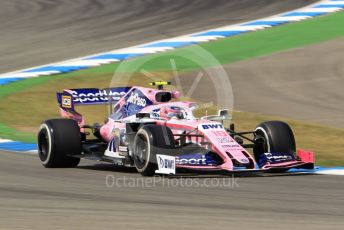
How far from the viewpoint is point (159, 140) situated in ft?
Result: 38.2

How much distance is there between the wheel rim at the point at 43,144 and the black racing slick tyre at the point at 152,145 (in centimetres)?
184

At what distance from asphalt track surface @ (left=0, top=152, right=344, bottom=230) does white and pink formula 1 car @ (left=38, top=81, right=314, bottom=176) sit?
0.20 metres

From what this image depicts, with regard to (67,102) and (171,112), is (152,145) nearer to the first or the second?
(171,112)

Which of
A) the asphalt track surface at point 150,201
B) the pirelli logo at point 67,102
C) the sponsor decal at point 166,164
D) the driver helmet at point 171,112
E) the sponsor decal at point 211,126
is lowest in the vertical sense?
the asphalt track surface at point 150,201

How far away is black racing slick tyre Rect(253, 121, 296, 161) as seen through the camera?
12.3 m

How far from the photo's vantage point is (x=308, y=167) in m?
12.1

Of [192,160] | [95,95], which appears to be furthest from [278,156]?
[95,95]

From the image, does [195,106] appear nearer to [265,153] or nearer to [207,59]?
[265,153]

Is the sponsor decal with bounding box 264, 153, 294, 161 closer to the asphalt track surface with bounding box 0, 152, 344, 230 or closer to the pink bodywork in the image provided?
the pink bodywork

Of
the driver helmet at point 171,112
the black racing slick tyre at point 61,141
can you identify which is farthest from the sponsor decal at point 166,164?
the black racing slick tyre at point 61,141

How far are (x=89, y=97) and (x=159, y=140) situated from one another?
2722 millimetres

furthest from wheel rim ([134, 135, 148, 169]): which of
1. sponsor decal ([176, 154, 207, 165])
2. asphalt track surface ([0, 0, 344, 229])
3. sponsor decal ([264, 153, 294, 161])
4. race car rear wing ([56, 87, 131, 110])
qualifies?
race car rear wing ([56, 87, 131, 110])

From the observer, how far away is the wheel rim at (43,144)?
43.4ft

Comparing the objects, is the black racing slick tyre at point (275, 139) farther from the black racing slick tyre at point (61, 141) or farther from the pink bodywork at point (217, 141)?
the black racing slick tyre at point (61, 141)
